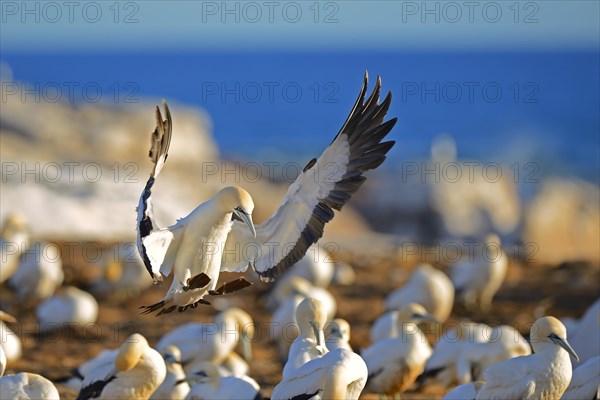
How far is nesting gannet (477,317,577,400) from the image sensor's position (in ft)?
22.1

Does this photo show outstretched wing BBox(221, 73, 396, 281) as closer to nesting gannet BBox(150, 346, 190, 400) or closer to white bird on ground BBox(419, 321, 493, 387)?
nesting gannet BBox(150, 346, 190, 400)

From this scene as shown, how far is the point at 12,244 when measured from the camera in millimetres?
13680

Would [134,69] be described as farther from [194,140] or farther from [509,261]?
[509,261]

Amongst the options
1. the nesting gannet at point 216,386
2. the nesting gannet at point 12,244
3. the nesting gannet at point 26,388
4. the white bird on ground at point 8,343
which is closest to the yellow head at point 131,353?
the nesting gannet at point 216,386

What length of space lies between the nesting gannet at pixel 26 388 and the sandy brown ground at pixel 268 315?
1.94 meters

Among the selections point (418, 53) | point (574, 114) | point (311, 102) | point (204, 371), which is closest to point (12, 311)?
point (204, 371)

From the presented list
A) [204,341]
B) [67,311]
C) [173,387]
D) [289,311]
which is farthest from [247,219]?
[67,311]

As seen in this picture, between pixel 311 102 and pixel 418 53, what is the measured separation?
1991 inches

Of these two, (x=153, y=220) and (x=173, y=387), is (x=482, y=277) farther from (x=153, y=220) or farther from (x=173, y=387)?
(x=153, y=220)

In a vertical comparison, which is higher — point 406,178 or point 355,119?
point 355,119

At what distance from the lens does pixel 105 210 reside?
714 inches

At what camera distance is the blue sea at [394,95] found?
65.6 metres

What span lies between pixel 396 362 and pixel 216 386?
1836mm

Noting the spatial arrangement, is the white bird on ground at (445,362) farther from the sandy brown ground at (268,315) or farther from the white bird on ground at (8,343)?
the white bird on ground at (8,343)
